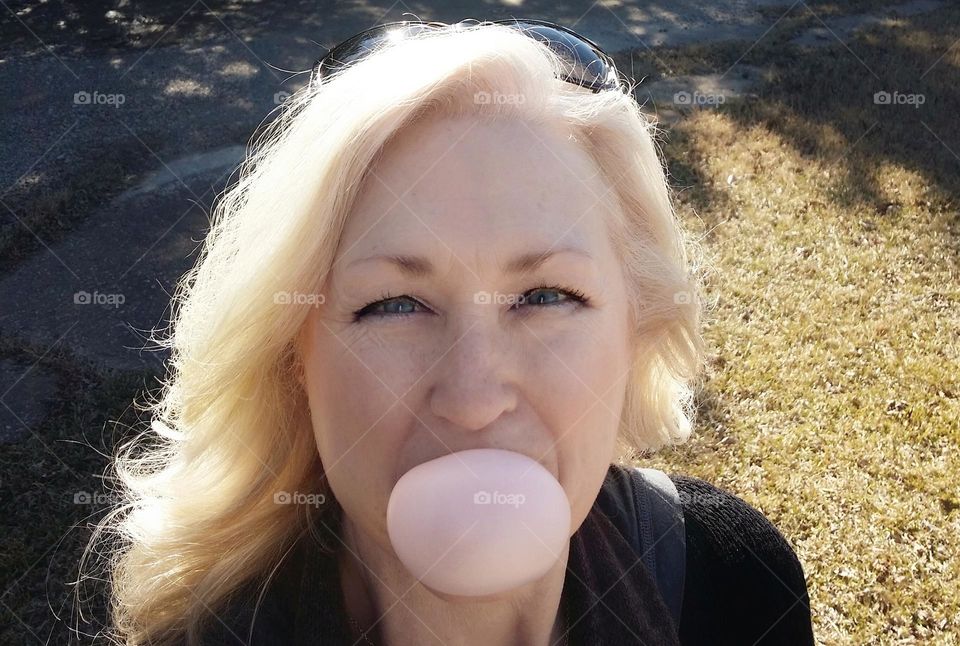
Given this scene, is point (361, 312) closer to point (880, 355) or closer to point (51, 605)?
point (51, 605)

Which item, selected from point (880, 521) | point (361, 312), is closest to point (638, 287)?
point (361, 312)

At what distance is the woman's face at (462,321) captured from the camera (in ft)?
4.07

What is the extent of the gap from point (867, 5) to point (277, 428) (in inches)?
392

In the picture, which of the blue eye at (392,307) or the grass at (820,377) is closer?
A: the blue eye at (392,307)

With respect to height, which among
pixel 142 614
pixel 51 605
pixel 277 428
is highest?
pixel 277 428

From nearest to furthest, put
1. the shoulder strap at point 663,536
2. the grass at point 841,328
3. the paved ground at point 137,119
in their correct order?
the shoulder strap at point 663,536 → the grass at point 841,328 → the paved ground at point 137,119

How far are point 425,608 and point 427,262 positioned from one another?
67 cm

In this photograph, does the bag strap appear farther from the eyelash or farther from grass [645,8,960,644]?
grass [645,8,960,644]

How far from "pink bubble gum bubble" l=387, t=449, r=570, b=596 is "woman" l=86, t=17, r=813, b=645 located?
54 mm

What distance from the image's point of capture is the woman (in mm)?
1261

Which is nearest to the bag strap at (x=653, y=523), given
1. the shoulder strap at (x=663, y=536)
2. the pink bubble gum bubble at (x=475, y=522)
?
the shoulder strap at (x=663, y=536)

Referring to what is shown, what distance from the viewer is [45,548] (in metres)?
→ 3.06

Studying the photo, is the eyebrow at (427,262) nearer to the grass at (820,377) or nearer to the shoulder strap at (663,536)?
the shoulder strap at (663,536)

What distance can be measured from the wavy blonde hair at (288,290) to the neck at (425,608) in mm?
167
